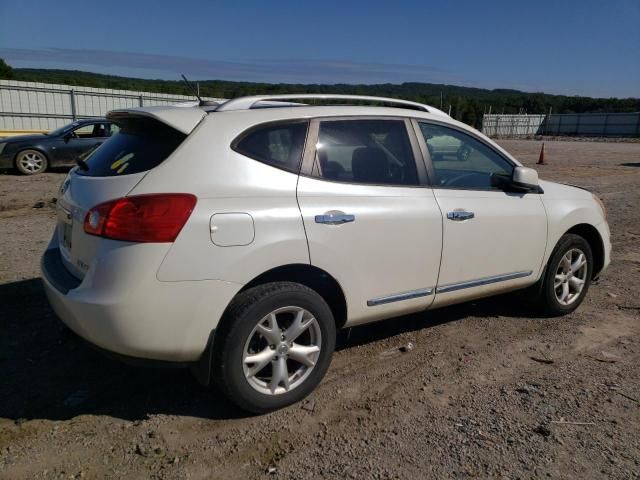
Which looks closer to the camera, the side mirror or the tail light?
the tail light

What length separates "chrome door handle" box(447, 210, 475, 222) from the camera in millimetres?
3735

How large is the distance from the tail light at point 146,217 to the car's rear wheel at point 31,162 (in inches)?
485

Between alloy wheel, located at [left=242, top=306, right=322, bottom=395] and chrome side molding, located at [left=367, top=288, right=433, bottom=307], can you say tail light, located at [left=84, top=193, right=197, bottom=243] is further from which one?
chrome side molding, located at [left=367, top=288, right=433, bottom=307]

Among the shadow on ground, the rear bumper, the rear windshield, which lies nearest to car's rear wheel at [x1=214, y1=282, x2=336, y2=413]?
the rear bumper

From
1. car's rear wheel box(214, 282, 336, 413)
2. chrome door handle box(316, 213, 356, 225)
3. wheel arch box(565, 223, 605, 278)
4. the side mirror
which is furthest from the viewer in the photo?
wheel arch box(565, 223, 605, 278)

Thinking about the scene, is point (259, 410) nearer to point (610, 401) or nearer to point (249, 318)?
point (249, 318)

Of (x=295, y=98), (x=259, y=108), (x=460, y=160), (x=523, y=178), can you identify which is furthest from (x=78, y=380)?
(x=523, y=178)

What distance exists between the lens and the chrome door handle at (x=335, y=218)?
312 cm

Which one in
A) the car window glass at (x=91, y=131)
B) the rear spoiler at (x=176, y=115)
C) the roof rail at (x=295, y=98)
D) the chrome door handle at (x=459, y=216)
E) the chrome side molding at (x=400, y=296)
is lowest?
the chrome side molding at (x=400, y=296)

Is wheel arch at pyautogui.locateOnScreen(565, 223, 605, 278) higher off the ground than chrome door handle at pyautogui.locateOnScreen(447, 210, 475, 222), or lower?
lower

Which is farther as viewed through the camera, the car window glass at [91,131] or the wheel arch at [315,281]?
the car window glass at [91,131]

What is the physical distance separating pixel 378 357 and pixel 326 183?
56.9 inches

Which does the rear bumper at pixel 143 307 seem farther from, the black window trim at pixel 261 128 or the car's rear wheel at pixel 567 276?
the car's rear wheel at pixel 567 276

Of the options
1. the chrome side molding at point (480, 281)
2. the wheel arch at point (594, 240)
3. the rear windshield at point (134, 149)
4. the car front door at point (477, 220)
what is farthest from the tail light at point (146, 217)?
the wheel arch at point (594, 240)
